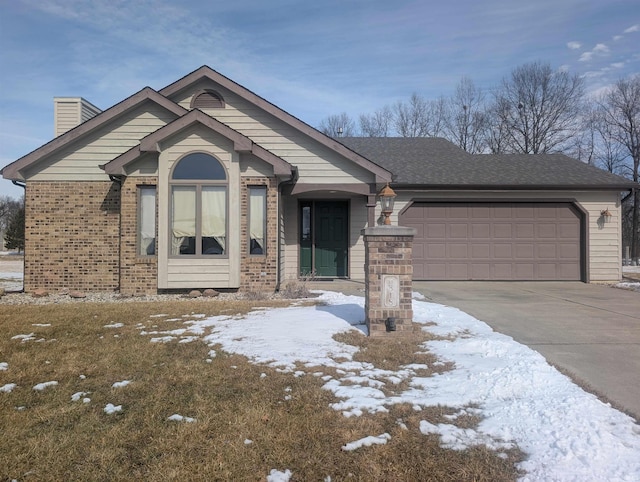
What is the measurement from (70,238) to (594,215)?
14.0m

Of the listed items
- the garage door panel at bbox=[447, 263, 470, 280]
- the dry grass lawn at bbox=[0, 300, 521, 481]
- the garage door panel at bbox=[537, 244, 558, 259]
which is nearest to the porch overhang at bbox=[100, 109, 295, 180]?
the dry grass lawn at bbox=[0, 300, 521, 481]

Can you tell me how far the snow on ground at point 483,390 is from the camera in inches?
99.2

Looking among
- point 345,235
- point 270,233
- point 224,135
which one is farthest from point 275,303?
point 345,235

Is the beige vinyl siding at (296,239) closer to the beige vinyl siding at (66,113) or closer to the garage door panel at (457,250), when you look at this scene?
the garage door panel at (457,250)

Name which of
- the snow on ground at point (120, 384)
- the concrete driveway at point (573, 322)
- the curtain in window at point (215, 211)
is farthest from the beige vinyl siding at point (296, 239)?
the snow on ground at point (120, 384)

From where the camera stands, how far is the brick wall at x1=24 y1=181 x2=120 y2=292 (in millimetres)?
9641

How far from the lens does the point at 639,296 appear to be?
9297mm

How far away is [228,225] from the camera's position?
30.2 ft

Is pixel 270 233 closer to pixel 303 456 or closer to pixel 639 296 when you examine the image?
pixel 303 456

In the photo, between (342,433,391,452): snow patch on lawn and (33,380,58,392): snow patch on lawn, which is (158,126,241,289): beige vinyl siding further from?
(342,433,391,452): snow patch on lawn

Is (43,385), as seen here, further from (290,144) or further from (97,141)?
(290,144)

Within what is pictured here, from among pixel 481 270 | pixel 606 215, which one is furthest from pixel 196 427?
pixel 606 215

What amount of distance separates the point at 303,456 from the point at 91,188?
9.36 meters

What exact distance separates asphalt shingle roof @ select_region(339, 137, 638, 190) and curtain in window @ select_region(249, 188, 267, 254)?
372cm
